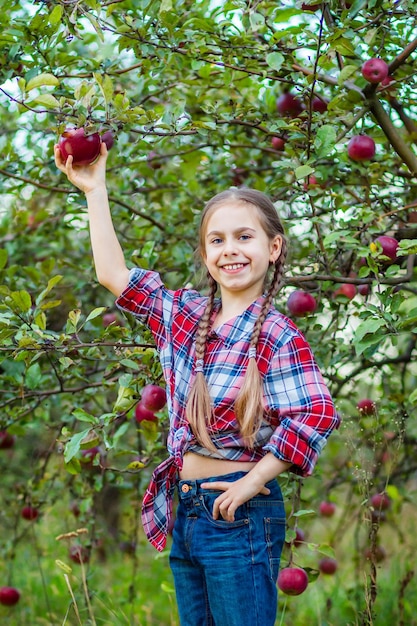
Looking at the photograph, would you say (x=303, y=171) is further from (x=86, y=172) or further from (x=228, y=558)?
(x=228, y=558)

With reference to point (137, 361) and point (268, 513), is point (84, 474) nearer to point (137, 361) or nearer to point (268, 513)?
point (137, 361)

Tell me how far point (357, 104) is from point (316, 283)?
0.58 metres

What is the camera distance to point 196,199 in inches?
118

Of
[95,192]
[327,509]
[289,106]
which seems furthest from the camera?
[327,509]

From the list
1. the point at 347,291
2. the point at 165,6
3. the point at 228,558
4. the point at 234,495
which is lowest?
the point at 228,558

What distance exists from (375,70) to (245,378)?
36.6 inches

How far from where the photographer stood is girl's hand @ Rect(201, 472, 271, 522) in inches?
60.5

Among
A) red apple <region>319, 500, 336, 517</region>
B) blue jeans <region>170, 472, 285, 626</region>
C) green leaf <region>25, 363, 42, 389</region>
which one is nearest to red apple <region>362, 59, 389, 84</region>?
blue jeans <region>170, 472, 285, 626</region>

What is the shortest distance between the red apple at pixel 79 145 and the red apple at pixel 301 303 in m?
0.70

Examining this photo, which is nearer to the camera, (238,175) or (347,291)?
(347,291)

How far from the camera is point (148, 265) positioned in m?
2.34

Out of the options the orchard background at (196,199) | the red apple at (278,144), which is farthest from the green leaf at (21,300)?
the red apple at (278,144)

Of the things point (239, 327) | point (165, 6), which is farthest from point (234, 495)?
point (165, 6)

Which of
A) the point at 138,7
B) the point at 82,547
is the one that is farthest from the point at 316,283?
the point at 82,547
